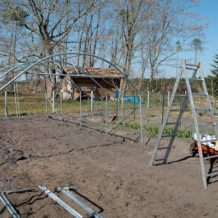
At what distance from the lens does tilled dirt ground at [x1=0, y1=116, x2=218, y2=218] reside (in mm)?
4324

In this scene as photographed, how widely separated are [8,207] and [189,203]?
2.43m

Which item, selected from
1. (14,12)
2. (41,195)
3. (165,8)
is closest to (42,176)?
(41,195)

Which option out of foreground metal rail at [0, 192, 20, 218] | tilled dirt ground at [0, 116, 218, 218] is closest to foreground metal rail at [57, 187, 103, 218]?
tilled dirt ground at [0, 116, 218, 218]

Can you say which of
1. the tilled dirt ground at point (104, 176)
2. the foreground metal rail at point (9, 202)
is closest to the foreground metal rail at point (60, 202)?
the tilled dirt ground at point (104, 176)

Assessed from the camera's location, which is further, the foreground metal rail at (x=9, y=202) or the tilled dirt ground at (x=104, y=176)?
the tilled dirt ground at (x=104, y=176)

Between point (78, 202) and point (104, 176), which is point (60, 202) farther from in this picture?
point (104, 176)

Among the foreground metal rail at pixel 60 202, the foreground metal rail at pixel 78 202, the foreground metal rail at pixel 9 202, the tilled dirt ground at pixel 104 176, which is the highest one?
the foreground metal rail at pixel 9 202

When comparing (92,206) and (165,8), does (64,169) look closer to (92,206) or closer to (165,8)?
(92,206)

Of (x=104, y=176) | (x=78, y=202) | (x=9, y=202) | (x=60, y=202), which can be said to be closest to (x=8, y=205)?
(x=9, y=202)

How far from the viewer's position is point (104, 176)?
227 inches

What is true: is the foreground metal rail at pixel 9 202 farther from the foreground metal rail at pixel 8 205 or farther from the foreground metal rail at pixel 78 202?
the foreground metal rail at pixel 78 202

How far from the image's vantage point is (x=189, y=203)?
15.0 feet

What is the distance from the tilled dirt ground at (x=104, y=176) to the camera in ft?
14.2

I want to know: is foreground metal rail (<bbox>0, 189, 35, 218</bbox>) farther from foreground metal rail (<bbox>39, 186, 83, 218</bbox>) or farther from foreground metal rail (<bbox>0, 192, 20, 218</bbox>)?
foreground metal rail (<bbox>39, 186, 83, 218</bbox>)
